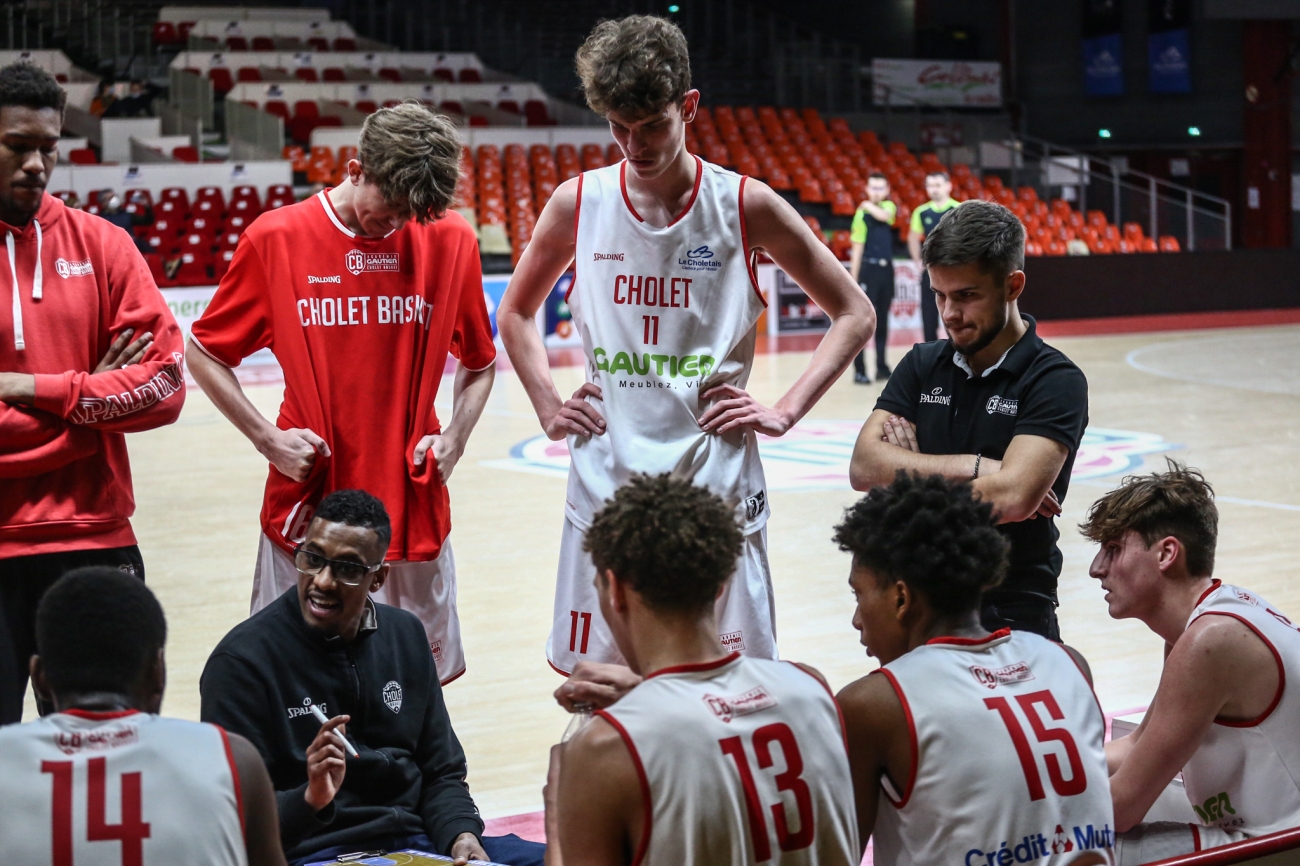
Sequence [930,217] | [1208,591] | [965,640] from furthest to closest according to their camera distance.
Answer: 1. [930,217]
2. [1208,591]
3. [965,640]

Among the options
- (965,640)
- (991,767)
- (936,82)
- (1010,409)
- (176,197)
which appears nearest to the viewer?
(991,767)

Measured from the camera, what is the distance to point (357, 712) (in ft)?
10.2

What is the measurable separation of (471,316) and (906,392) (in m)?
1.09

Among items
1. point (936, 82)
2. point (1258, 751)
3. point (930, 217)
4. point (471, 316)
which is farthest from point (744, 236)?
point (936, 82)

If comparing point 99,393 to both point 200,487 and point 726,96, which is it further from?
point 726,96

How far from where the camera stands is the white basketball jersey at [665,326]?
124 inches

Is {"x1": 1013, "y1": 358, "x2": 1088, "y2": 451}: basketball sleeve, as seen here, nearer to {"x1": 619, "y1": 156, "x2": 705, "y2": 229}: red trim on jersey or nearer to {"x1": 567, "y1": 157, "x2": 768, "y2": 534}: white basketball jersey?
{"x1": 567, "y1": 157, "x2": 768, "y2": 534}: white basketball jersey

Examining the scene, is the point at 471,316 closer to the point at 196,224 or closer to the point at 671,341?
the point at 671,341

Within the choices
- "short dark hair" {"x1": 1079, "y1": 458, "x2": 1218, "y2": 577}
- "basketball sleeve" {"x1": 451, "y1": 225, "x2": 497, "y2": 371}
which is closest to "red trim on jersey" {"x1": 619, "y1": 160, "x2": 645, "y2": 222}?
"basketball sleeve" {"x1": 451, "y1": 225, "x2": 497, "y2": 371}

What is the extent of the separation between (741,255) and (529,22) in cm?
2387

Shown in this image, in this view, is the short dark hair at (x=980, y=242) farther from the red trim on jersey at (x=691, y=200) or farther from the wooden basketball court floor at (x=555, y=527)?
the wooden basketball court floor at (x=555, y=527)

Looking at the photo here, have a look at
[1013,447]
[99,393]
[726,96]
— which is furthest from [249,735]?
[726,96]

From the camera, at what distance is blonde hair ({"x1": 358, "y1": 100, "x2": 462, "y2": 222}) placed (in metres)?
3.24

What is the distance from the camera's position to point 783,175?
2202 centimetres
